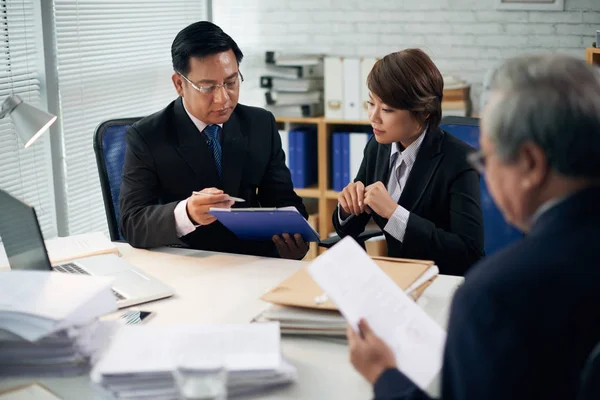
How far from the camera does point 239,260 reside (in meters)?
2.20

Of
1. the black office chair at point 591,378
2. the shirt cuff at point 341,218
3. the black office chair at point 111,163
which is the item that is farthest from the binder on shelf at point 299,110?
the black office chair at point 591,378

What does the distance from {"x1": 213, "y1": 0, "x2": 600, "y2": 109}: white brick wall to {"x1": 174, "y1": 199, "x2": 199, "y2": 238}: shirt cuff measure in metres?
2.35

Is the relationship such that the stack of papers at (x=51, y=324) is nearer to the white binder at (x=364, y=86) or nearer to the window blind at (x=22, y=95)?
the window blind at (x=22, y=95)

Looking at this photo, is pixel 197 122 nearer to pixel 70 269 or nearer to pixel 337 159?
pixel 70 269

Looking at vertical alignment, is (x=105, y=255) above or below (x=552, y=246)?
below

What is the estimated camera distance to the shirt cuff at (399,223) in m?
2.18

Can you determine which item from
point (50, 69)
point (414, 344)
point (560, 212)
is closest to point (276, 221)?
point (414, 344)

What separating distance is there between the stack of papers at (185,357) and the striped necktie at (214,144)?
3.39 feet

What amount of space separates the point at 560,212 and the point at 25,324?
3.36ft

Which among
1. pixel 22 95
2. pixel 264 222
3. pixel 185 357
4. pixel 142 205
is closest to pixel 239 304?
pixel 264 222

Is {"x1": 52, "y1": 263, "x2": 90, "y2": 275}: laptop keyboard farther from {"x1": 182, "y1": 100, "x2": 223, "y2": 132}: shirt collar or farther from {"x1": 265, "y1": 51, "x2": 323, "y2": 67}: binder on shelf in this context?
{"x1": 265, "y1": 51, "x2": 323, "y2": 67}: binder on shelf

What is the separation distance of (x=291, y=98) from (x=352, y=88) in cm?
35

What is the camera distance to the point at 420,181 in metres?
2.30

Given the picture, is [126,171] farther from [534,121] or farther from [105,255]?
[534,121]
